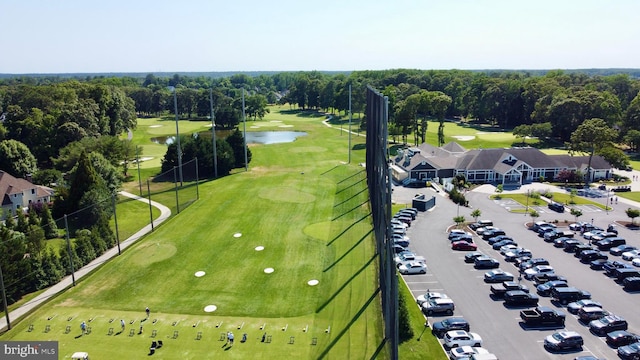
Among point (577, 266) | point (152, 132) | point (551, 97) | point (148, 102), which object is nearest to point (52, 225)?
point (577, 266)

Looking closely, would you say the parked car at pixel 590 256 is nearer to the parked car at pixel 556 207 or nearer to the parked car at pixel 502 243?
the parked car at pixel 502 243

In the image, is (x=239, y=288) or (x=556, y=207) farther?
(x=556, y=207)

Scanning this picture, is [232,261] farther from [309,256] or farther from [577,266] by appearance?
[577,266]

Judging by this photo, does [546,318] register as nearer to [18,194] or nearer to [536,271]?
[536,271]

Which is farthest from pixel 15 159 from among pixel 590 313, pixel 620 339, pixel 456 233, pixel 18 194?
pixel 620 339

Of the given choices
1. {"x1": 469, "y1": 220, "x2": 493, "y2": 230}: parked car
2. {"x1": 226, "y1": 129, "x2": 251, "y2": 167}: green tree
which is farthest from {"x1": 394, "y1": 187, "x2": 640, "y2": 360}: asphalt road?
{"x1": 226, "y1": 129, "x2": 251, "y2": 167}: green tree

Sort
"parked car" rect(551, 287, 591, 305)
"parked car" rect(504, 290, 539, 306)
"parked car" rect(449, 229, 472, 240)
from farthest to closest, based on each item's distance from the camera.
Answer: "parked car" rect(449, 229, 472, 240), "parked car" rect(551, 287, 591, 305), "parked car" rect(504, 290, 539, 306)

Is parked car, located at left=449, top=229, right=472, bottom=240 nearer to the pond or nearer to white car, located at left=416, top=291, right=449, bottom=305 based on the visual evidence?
white car, located at left=416, top=291, right=449, bottom=305
